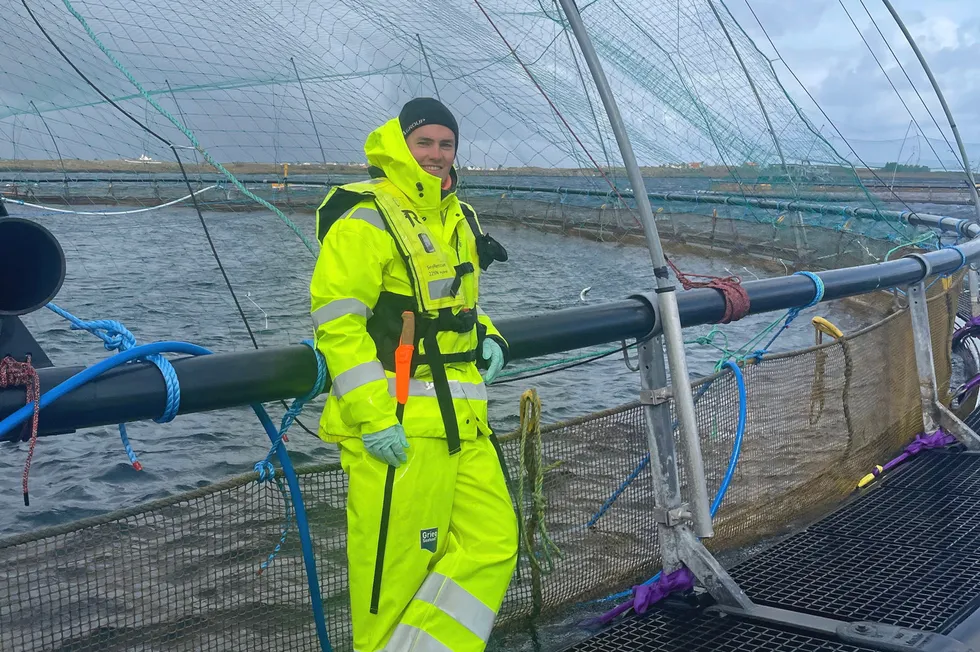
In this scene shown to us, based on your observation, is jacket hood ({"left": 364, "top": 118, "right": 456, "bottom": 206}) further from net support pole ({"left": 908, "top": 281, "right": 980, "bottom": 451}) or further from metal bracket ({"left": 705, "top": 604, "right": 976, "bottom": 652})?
net support pole ({"left": 908, "top": 281, "right": 980, "bottom": 451})

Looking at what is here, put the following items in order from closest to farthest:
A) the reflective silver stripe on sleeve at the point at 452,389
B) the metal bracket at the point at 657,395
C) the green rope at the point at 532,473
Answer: the reflective silver stripe on sleeve at the point at 452,389, the green rope at the point at 532,473, the metal bracket at the point at 657,395

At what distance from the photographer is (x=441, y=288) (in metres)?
2.68

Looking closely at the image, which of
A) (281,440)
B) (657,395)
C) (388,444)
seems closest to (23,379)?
(281,440)

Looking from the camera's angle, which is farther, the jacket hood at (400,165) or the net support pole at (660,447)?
the net support pole at (660,447)

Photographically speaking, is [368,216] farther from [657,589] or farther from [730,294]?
[657,589]

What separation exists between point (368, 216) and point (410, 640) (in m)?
1.32

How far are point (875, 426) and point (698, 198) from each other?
620 inches

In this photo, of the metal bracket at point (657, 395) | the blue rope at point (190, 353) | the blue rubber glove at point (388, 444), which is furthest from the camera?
the metal bracket at point (657, 395)

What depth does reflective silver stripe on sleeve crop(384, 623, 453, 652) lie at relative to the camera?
8.16ft

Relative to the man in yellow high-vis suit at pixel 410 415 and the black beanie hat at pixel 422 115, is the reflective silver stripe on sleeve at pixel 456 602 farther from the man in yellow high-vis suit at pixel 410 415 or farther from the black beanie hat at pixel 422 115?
the black beanie hat at pixel 422 115

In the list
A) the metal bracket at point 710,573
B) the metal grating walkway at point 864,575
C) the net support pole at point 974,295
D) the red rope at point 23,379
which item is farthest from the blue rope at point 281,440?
the net support pole at point 974,295

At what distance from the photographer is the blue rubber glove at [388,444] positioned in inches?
93.0

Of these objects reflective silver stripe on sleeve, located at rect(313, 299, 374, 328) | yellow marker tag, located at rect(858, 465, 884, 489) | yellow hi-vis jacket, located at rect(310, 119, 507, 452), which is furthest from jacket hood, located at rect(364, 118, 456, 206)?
yellow marker tag, located at rect(858, 465, 884, 489)

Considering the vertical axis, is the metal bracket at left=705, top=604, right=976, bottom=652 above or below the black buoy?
below
